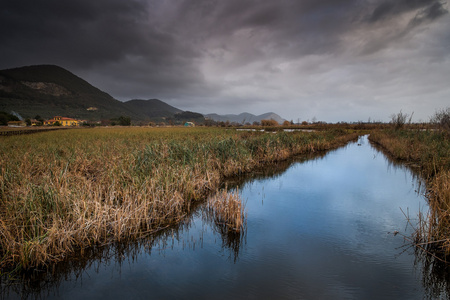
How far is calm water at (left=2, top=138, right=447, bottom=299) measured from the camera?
15.7ft

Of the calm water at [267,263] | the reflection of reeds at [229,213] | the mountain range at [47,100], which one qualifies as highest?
the mountain range at [47,100]

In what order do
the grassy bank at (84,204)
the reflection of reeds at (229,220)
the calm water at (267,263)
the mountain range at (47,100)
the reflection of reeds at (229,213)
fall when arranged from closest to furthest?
the calm water at (267,263)
the grassy bank at (84,204)
the reflection of reeds at (229,220)
the reflection of reeds at (229,213)
the mountain range at (47,100)

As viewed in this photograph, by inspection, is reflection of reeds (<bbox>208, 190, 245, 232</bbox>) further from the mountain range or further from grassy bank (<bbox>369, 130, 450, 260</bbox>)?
the mountain range

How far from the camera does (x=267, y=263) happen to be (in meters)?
5.89

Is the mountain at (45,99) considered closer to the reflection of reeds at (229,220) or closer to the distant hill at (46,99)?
the distant hill at (46,99)

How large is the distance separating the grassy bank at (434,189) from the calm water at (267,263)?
0.62 meters

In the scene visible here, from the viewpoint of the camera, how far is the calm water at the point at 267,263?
478cm

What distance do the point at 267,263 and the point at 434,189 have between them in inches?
288

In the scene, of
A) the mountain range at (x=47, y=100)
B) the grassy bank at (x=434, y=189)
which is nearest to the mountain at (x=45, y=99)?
the mountain range at (x=47, y=100)

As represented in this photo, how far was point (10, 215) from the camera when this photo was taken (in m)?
5.61

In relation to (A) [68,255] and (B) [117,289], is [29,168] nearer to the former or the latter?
(A) [68,255]

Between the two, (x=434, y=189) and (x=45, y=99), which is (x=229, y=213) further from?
(x=45, y=99)

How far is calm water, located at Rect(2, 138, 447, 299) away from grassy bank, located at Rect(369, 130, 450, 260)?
622 mm

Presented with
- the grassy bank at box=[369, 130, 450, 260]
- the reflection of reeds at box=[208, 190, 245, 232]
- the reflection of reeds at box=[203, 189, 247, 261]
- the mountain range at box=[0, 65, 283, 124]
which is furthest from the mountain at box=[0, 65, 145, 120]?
the grassy bank at box=[369, 130, 450, 260]
